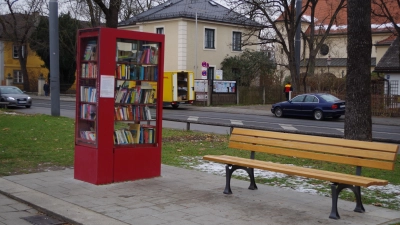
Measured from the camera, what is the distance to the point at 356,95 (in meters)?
11.0

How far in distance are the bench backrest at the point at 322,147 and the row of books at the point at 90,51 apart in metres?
2.85

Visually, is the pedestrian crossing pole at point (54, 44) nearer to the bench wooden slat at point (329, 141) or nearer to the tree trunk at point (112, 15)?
the tree trunk at point (112, 15)

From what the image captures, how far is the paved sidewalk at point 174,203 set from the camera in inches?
270

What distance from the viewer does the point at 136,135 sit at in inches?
372

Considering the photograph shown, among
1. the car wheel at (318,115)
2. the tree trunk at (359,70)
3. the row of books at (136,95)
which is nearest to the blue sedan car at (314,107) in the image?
the car wheel at (318,115)

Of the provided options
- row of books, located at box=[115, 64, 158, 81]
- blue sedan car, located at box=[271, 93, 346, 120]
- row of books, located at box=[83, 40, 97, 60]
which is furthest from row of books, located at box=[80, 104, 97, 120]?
blue sedan car, located at box=[271, 93, 346, 120]

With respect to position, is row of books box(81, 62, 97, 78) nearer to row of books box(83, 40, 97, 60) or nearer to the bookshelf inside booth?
the bookshelf inside booth

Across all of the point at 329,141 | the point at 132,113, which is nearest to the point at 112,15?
the point at 132,113

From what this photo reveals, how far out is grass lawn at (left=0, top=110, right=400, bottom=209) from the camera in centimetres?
1008

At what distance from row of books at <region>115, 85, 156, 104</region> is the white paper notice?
34cm

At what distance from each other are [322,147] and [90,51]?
13.9ft

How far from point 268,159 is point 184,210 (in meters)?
4.94

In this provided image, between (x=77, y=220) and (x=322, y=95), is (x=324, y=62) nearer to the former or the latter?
(x=322, y=95)

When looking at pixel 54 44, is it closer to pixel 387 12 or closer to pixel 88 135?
pixel 88 135
